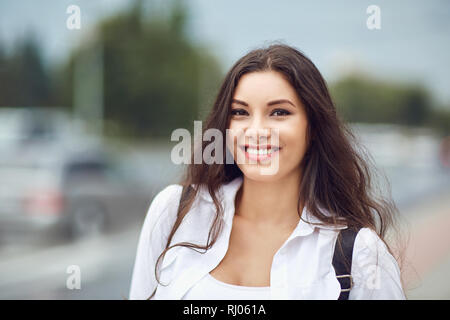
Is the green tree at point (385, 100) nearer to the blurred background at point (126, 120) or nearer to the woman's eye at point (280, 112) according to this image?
the blurred background at point (126, 120)

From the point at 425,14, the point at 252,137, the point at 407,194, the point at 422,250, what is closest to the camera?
the point at 252,137

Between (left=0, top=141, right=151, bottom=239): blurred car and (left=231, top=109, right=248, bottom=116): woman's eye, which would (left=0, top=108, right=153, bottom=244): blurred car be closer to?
(left=0, top=141, right=151, bottom=239): blurred car

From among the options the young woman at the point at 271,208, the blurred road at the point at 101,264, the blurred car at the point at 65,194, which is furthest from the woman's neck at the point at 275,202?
the blurred car at the point at 65,194

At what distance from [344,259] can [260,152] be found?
486mm

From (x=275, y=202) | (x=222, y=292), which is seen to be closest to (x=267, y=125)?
(x=275, y=202)

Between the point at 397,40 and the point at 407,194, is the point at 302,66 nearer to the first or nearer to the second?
the point at 407,194

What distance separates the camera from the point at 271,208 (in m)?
1.99

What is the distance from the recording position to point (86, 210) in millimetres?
7902

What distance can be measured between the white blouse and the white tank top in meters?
0.02

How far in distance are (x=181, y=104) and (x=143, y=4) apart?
7.19 meters

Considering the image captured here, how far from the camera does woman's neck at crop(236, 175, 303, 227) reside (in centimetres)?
197

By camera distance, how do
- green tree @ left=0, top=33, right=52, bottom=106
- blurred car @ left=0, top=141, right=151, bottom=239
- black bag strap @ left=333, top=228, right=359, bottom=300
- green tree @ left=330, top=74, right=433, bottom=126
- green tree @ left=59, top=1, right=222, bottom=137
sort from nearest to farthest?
black bag strap @ left=333, top=228, right=359, bottom=300 < blurred car @ left=0, top=141, right=151, bottom=239 < green tree @ left=330, top=74, right=433, bottom=126 < green tree @ left=0, top=33, right=52, bottom=106 < green tree @ left=59, top=1, right=222, bottom=137

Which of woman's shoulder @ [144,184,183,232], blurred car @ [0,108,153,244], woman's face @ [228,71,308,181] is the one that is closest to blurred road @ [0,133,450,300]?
blurred car @ [0,108,153,244]

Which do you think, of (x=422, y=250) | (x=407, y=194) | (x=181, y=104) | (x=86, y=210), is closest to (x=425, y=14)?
(x=407, y=194)
